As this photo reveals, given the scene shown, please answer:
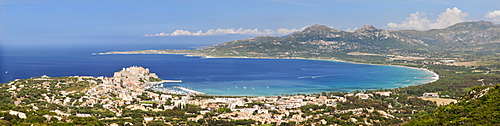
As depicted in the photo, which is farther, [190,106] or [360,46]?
[360,46]

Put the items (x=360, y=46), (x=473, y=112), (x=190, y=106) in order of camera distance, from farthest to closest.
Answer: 1. (x=360, y=46)
2. (x=190, y=106)
3. (x=473, y=112)

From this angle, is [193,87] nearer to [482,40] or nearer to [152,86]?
[152,86]

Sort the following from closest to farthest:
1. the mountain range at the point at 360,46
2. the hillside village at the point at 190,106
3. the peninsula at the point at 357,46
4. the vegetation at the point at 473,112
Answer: the vegetation at the point at 473,112
the hillside village at the point at 190,106
the peninsula at the point at 357,46
the mountain range at the point at 360,46

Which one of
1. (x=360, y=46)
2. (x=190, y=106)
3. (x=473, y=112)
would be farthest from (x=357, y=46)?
(x=473, y=112)

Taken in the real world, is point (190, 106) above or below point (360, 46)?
below

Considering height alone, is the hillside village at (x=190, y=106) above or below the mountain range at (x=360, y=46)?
below

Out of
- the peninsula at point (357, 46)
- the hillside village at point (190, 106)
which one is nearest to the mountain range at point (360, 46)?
the peninsula at point (357, 46)

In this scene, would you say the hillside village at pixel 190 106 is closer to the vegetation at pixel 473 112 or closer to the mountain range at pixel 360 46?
the vegetation at pixel 473 112

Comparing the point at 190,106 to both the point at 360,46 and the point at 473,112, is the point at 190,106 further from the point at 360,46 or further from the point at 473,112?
the point at 360,46

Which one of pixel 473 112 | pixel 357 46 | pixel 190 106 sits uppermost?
pixel 357 46

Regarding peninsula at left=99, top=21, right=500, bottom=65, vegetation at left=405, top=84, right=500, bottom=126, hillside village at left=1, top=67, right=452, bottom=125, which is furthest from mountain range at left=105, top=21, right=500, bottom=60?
vegetation at left=405, top=84, right=500, bottom=126

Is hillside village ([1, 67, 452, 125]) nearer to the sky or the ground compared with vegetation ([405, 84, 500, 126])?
nearer to the ground

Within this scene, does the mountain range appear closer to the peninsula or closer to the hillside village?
the peninsula
